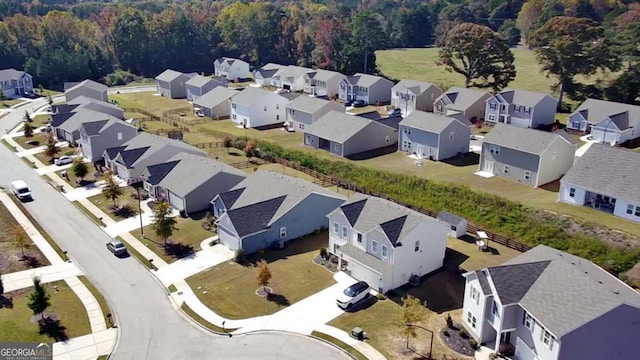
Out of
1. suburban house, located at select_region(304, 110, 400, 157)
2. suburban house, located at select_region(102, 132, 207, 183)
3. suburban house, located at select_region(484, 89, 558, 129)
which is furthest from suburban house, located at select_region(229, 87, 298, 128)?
suburban house, located at select_region(484, 89, 558, 129)

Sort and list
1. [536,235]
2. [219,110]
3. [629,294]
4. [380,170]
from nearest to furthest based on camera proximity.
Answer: [629,294] < [536,235] < [380,170] < [219,110]

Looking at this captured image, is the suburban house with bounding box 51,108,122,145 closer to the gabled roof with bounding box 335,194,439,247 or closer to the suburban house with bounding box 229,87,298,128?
the suburban house with bounding box 229,87,298,128

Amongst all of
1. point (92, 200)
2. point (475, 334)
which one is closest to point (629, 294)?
point (475, 334)

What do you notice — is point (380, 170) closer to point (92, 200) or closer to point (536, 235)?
point (536, 235)

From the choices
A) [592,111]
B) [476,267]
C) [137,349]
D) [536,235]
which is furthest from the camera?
[592,111]

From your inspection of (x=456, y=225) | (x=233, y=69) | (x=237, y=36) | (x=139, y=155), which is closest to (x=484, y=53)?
(x=456, y=225)

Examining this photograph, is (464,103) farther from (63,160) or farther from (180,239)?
(63,160)
